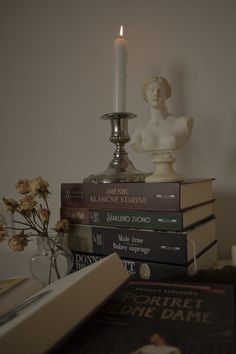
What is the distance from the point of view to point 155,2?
0.73 meters

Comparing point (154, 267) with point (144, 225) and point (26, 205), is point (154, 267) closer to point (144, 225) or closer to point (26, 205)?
point (144, 225)

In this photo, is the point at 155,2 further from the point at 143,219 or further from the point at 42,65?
the point at 143,219

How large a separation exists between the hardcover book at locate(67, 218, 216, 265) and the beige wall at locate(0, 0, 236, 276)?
0.20 metres

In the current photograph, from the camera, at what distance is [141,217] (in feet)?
1.55

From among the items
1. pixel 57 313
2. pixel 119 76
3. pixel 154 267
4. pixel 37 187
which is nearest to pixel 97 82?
pixel 119 76

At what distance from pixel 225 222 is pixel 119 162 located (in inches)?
11.9

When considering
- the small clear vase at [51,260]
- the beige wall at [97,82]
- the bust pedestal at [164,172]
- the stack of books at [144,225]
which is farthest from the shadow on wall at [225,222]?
the small clear vase at [51,260]

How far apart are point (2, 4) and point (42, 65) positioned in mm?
239

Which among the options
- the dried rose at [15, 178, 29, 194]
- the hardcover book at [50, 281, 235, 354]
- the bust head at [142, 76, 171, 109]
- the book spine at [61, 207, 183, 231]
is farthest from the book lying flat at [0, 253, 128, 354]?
the bust head at [142, 76, 171, 109]

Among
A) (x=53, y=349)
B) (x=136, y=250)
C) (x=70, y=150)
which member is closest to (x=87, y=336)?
(x=53, y=349)

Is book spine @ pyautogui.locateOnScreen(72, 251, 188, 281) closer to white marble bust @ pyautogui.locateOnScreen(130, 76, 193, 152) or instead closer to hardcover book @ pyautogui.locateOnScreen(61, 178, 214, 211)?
hardcover book @ pyautogui.locateOnScreen(61, 178, 214, 211)

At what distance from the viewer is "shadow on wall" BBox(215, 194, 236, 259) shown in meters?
0.69

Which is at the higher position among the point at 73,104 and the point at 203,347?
the point at 73,104

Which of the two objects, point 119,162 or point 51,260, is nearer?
point 51,260
